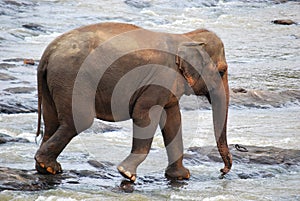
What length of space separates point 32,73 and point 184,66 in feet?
26.6

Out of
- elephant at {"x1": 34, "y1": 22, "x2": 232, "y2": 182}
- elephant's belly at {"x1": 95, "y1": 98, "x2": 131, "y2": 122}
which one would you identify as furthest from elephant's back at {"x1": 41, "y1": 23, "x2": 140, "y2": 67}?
elephant's belly at {"x1": 95, "y1": 98, "x2": 131, "y2": 122}

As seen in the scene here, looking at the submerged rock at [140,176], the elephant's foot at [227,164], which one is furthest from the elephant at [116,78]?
the elephant's foot at [227,164]

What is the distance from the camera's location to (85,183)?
7.43 metres

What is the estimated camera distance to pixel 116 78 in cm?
750

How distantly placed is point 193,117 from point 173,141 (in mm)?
3570

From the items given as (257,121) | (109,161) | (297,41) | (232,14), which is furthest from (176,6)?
(109,161)

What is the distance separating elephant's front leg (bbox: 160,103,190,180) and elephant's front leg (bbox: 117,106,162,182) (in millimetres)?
419

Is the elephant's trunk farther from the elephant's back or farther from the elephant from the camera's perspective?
the elephant's back

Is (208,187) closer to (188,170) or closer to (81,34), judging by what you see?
(188,170)

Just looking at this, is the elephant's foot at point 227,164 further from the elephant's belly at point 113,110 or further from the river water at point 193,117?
the elephant's belly at point 113,110

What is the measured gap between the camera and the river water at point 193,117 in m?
7.48

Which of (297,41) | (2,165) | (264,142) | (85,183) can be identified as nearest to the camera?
(85,183)

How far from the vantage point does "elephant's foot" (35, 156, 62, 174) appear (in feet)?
24.7

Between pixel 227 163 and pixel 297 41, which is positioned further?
pixel 297 41
